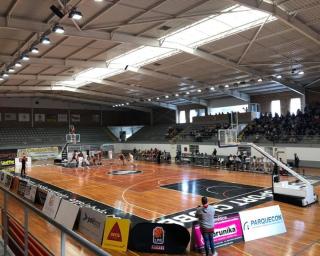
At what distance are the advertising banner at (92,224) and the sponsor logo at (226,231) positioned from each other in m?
3.14

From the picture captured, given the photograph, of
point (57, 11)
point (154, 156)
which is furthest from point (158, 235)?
point (154, 156)

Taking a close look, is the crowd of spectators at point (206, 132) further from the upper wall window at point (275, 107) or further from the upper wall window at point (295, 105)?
the upper wall window at point (295, 105)

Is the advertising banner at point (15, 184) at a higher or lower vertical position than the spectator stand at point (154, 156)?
lower

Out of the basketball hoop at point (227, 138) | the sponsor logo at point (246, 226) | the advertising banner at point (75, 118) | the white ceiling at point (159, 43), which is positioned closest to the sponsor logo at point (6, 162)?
the white ceiling at point (159, 43)

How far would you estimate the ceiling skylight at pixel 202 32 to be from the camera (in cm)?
1571

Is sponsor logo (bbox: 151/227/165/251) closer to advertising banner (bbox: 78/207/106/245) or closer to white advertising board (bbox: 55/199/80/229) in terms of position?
advertising banner (bbox: 78/207/106/245)

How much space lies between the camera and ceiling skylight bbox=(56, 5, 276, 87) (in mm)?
15711

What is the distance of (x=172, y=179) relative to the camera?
71.1ft

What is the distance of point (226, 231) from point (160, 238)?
1906 millimetres

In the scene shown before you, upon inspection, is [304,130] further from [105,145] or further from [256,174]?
[105,145]

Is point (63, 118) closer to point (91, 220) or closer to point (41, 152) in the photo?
point (41, 152)

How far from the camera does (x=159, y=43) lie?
18.6 m

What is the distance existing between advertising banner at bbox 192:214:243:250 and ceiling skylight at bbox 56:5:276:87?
8.89 meters

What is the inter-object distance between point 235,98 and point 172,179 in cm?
2021
